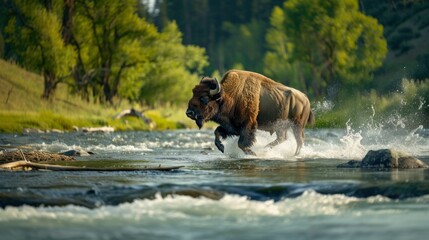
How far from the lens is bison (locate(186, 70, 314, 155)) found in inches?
728

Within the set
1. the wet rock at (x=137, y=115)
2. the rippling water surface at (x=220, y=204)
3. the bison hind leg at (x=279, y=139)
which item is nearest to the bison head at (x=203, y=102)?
the rippling water surface at (x=220, y=204)

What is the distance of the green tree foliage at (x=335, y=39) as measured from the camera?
67.1 m

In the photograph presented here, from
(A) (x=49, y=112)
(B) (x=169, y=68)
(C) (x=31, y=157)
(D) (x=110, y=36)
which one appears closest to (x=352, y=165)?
(C) (x=31, y=157)

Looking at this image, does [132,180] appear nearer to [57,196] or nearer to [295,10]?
[57,196]

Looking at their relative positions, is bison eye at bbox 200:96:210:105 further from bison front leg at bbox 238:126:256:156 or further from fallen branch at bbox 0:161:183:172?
fallen branch at bbox 0:161:183:172

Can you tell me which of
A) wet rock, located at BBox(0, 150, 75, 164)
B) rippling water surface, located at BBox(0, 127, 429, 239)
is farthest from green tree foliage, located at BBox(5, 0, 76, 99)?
rippling water surface, located at BBox(0, 127, 429, 239)

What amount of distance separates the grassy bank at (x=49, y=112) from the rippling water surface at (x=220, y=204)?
23.3 meters

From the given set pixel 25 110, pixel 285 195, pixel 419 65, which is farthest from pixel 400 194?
pixel 419 65

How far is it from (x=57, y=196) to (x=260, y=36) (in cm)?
12544

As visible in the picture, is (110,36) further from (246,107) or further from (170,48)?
(246,107)

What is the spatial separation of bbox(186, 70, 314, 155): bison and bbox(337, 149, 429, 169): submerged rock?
3640mm

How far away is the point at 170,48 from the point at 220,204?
48.4 meters

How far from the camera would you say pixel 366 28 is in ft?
225

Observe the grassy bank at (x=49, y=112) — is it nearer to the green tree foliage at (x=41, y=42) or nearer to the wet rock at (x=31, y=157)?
the green tree foliage at (x=41, y=42)
